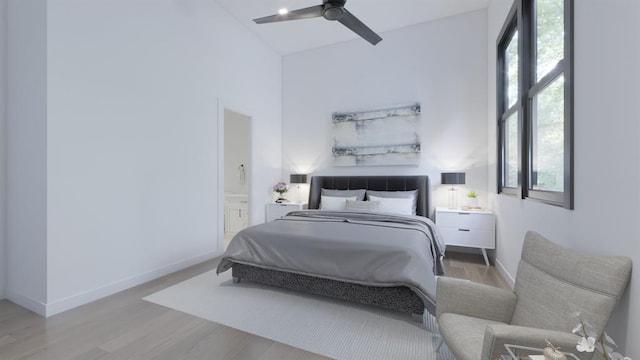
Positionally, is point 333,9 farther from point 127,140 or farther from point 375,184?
point 375,184

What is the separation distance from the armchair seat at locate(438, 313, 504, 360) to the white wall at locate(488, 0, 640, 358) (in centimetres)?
55

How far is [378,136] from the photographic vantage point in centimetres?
454

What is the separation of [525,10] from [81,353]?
4449 mm

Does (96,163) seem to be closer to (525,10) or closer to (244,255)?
(244,255)

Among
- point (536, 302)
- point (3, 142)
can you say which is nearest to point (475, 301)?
point (536, 302)

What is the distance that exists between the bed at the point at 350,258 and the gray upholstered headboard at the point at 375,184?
972 millimetres

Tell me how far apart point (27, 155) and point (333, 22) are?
398 centimetres

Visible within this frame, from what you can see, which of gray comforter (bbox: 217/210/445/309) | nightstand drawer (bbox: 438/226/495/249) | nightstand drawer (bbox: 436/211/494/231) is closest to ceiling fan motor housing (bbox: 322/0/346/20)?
gray comforter (bbox: 217/210/445/309)

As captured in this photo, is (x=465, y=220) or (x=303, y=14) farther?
(x=465, y=220)

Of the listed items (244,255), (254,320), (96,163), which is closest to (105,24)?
(96,163)

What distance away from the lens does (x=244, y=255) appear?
2752 mm

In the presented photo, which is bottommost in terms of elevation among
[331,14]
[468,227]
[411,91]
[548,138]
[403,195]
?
[468,227]

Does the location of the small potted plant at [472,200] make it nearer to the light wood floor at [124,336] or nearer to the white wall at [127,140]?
the light wood floor at [124,336]

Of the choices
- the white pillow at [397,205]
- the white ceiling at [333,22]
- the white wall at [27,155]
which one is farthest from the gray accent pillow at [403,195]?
the white wall at [27,155]
